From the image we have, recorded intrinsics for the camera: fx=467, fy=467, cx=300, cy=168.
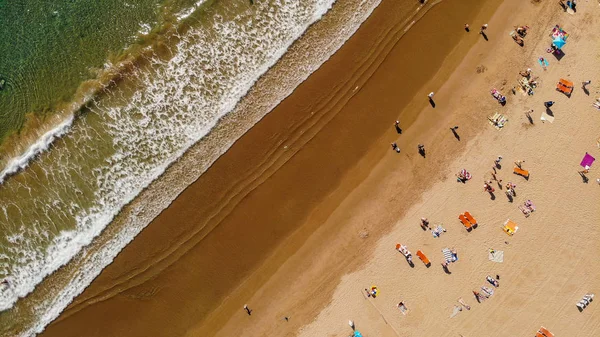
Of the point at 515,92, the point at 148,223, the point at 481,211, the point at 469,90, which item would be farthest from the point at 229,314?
the point at 515,92

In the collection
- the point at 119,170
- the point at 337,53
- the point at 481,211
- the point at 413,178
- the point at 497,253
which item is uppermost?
the point at 119,170

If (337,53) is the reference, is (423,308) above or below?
below

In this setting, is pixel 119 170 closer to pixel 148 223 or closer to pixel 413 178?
pixel 148 223

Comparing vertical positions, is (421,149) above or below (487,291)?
above

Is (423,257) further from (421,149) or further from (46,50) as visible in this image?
(46,50)

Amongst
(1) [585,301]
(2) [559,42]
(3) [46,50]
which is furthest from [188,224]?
(2) [559,42]
